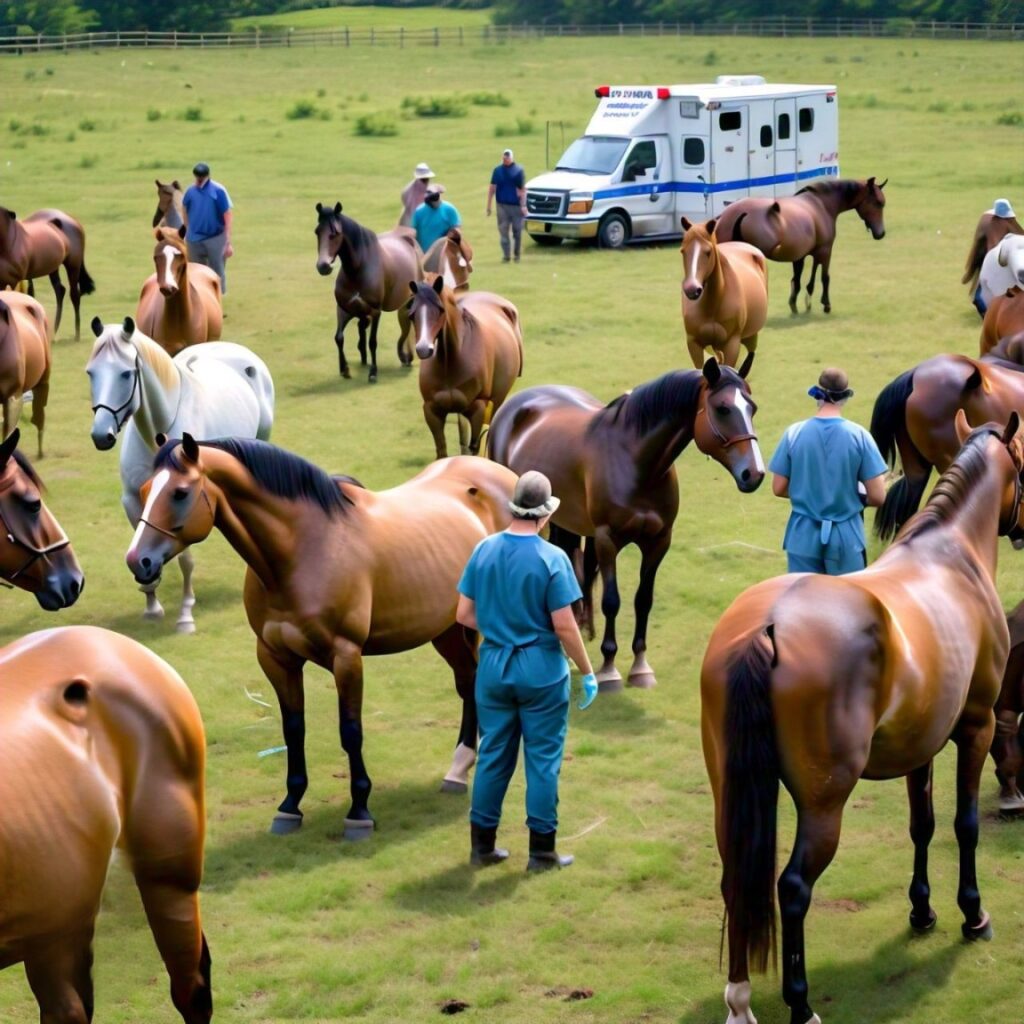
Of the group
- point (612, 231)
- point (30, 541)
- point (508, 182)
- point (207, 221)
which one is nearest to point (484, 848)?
point (30, 541)

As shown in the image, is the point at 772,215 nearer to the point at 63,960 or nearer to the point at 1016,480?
the point at 1016,480

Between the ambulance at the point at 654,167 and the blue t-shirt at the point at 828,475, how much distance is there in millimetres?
16963

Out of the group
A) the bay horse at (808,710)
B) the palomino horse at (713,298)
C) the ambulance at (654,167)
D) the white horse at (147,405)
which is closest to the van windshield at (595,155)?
the ambulance at (654,167)

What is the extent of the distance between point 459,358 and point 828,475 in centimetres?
599

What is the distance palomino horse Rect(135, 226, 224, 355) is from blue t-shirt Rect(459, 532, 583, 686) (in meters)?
8.62

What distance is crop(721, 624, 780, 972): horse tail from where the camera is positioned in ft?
18.3

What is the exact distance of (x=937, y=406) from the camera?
11.1m

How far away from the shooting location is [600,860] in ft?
24.3

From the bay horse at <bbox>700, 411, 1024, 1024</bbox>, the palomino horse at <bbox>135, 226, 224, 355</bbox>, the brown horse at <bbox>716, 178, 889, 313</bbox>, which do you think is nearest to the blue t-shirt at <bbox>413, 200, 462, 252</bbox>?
the brown horse at <bbox>716, 178, 889, 313</bbox>

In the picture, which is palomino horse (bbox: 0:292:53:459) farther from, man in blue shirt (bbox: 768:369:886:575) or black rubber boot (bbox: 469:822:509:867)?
black rubber boot (bbox: 469:822:509:867)

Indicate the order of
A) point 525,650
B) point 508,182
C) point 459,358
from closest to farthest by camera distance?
point 525,650 < point 459,358 < point 508,182

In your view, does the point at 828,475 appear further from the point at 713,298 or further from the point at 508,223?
the point at 508,223

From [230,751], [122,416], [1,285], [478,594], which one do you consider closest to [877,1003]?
[478,594]

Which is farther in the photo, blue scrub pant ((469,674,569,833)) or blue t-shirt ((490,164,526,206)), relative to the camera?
blue t-shirt ((490,164,526,206))
